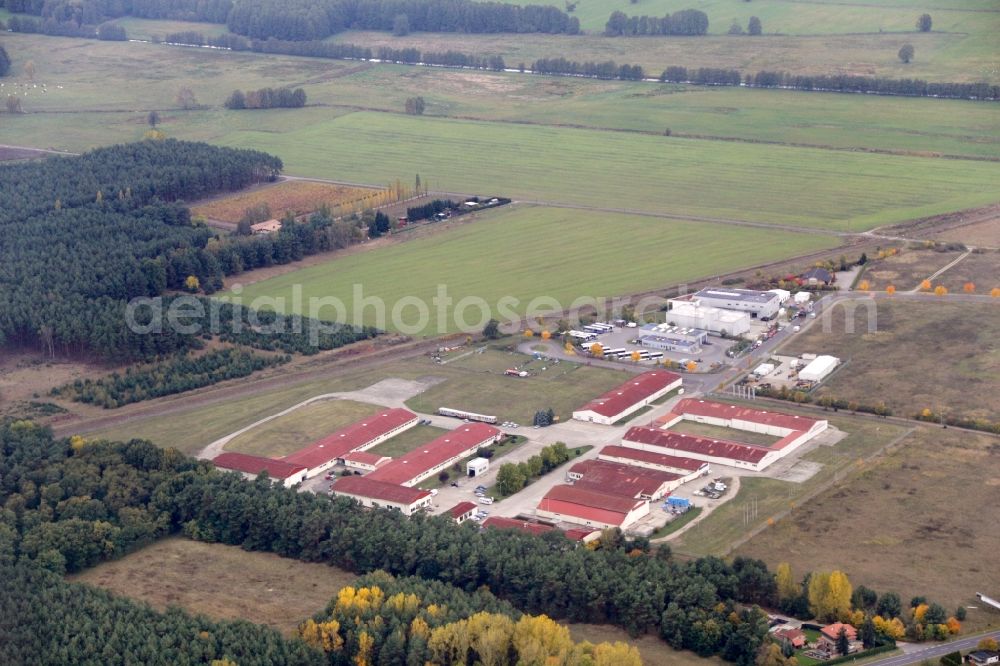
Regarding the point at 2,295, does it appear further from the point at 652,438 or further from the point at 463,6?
the point at 463,6

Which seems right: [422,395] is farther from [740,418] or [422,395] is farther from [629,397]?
[740,418]

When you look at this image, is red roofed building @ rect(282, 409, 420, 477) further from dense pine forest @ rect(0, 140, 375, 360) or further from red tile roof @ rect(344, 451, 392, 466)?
dense pine forest @ rect(0, 140, 375, 360)

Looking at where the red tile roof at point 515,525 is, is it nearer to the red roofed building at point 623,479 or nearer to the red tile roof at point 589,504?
the red tile roof at point 589,504

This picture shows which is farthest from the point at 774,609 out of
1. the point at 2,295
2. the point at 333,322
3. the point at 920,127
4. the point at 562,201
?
the point at 920,127

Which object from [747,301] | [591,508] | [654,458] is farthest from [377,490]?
[747,301]

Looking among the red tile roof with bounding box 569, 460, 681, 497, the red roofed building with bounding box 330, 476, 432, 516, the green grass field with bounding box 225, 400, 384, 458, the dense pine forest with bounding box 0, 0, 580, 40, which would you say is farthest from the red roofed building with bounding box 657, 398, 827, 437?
the dense pine forest with bounding box 0, 0, 580, 40
